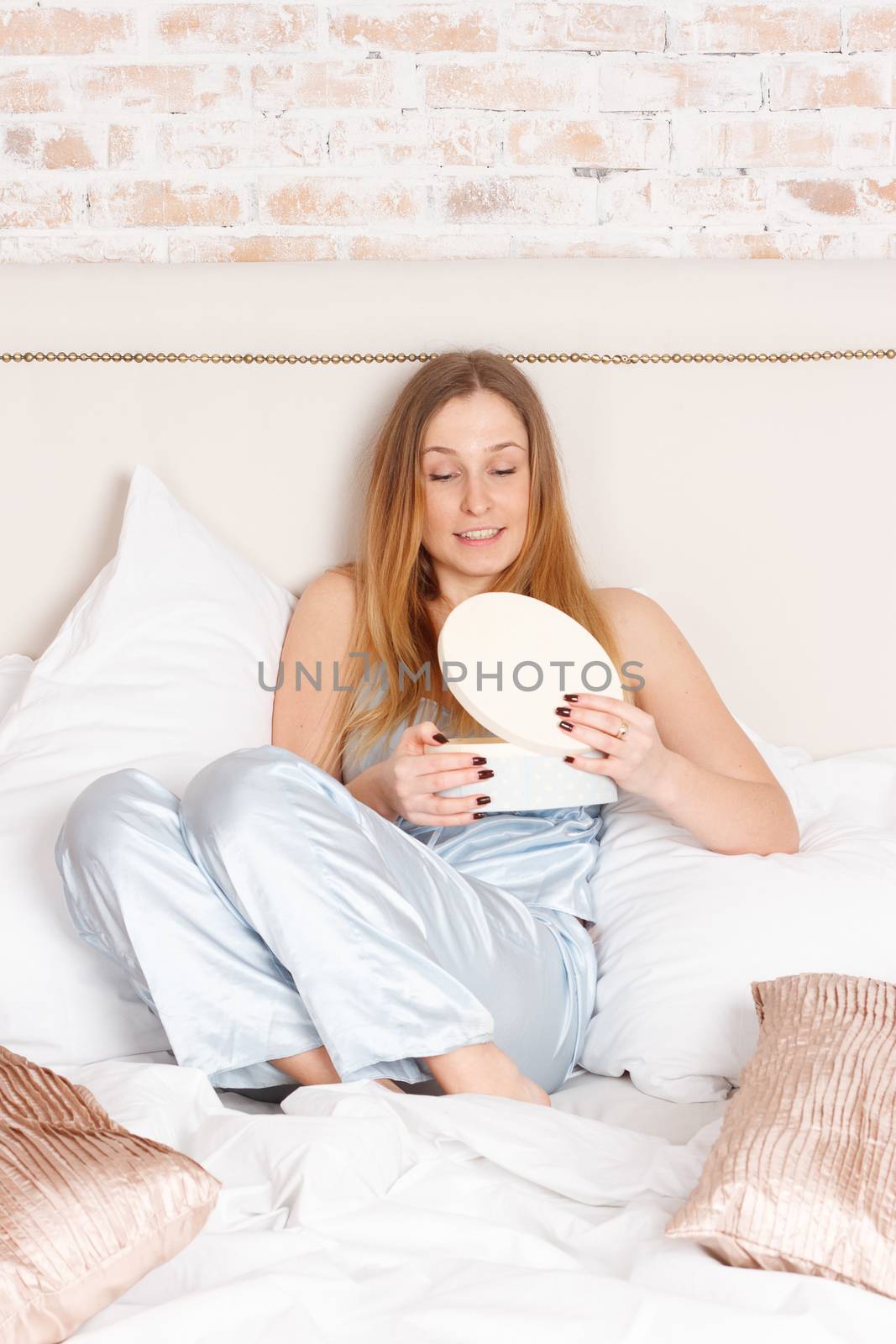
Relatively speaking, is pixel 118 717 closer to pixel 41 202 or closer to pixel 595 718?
pixel 595 718

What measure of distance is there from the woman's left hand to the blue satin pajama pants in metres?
0.21

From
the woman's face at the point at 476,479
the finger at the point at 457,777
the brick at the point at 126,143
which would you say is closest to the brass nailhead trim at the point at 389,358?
the woman's face at the point at 476,479

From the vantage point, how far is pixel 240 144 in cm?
204

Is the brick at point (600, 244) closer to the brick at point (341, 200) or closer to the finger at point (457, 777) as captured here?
the brick at point (341, 200)

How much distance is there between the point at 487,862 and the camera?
56.2 inches

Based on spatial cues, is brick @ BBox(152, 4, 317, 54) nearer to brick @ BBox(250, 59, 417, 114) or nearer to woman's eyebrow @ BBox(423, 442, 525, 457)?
brick @ BBox(250, 59, 417, 114)

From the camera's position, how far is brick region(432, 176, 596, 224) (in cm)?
205

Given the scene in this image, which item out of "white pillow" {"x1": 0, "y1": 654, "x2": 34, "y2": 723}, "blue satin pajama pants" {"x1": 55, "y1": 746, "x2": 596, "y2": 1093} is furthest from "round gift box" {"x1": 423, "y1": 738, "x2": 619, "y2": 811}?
"white pillow" {"x1": 0, "y1": 654, "x2": 34, "y2": 723}

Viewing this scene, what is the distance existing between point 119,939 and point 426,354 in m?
0.96

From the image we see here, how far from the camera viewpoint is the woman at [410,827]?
1.14 metres

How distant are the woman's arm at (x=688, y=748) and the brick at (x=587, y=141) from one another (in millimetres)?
848

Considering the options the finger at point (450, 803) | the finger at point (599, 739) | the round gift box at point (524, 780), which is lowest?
the finger at point (450, 803)

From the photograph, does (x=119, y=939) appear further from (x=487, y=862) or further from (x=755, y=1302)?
(x=755, y=1302)

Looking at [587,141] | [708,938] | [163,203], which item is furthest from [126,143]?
[708,938]
